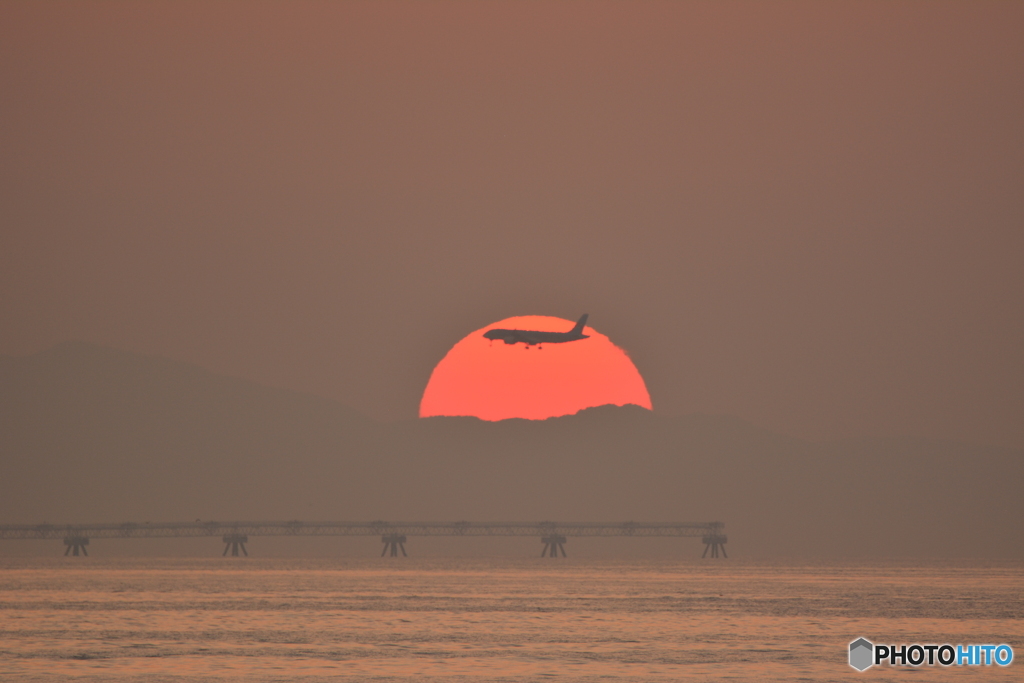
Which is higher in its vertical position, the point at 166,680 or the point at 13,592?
the point at 13,592

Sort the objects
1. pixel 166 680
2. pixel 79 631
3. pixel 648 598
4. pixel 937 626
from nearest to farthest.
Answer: pixel 166 680
pixel 79 631
pixel 937 626
pixel 648 598

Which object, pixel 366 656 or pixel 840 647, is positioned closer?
pixel 366 656

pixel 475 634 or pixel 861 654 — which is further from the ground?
pixel 475 634

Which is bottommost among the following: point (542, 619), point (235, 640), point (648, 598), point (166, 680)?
point (166, 680)

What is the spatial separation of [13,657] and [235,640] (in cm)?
1685

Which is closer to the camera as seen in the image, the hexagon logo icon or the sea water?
the sea water

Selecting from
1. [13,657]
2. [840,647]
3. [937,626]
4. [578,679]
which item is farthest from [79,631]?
[937,626]

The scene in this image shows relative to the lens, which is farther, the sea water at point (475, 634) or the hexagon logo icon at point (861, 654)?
the hexagon logo icon at point (861, 654)

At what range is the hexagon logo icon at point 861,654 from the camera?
7881 cm

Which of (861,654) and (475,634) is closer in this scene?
(861,654)

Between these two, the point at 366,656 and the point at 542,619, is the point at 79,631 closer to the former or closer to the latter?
the point at 366,656

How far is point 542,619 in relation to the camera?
118562mm

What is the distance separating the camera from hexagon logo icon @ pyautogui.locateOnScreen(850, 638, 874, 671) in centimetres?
7881

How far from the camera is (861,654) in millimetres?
83562
